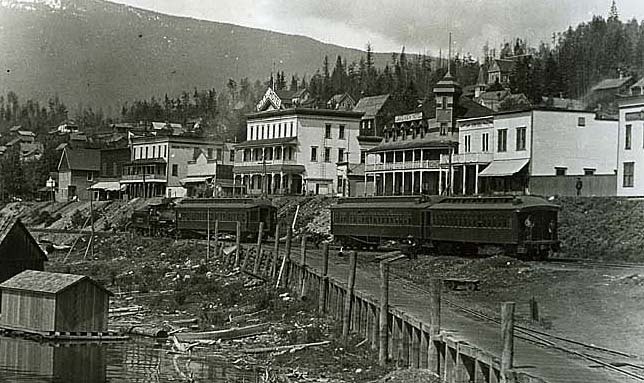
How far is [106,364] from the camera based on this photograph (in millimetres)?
32781

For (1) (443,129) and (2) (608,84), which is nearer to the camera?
(1) (443,129)

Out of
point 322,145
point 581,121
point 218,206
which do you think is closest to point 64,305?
point 218,206

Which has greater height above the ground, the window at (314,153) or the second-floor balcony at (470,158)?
the window at (314,153)

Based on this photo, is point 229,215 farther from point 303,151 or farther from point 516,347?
point 516,347

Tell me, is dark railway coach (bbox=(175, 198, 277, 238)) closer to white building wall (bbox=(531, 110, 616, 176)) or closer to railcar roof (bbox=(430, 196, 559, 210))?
white building wall (bbox=(531, 110, 616, 176))

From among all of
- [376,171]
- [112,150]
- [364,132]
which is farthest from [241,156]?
[112,150]

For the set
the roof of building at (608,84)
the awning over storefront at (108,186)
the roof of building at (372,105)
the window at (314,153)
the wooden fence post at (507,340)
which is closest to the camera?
the wooden fence post at (507,340)

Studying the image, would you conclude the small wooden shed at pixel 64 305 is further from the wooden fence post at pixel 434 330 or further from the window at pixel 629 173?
the window at pixel 629 173

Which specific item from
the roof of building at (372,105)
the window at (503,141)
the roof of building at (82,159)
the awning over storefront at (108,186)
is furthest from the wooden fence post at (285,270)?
the roof of building at (82,159)

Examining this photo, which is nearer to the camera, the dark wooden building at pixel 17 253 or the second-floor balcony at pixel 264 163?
the dark wooden building at pixel 17 253

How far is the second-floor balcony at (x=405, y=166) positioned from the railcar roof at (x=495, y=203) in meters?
25.0

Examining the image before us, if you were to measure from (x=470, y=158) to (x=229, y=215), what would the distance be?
1700cm

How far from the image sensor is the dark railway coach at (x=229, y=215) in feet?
218

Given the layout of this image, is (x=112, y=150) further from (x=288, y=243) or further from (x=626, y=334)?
(x=626, y=334)
